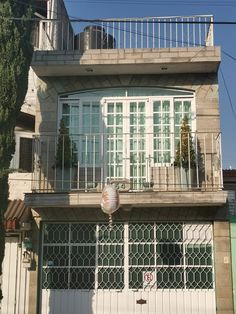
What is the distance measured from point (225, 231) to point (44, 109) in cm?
534

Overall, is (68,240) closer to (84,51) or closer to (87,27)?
(84,51)

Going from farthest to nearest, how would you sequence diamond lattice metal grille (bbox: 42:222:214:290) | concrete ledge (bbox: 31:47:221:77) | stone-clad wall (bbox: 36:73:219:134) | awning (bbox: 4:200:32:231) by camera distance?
stone-clad wall (bbox: 36:73:219:134), concrete ledge (bbox: 31:47:221:77), diamond lattice metal grille (bbox: 42:222:214:290), awning (bbox: 4:200:32:231)

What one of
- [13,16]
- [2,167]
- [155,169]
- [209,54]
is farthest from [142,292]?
[13,16]

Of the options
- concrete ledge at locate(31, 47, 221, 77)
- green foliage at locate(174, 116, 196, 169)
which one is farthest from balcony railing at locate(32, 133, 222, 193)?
concrete ledge at locate(31, 47, 221, 77)

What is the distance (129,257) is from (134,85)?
426cm

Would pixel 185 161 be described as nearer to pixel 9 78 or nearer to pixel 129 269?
pixel 129 269

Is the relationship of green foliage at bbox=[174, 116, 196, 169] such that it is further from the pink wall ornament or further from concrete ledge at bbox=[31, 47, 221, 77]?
the pink wall ornament

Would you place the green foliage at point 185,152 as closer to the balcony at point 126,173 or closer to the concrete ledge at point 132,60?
the balcony at point 126,173

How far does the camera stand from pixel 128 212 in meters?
12.8

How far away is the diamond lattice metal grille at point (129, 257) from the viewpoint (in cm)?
1258

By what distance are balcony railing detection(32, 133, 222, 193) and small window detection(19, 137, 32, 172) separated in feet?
2.00

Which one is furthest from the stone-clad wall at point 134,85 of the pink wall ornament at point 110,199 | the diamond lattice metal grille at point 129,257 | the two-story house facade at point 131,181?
the pink wall ornament at point 110,199

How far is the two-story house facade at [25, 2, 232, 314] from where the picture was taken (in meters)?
12.5

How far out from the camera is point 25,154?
45.0ft
